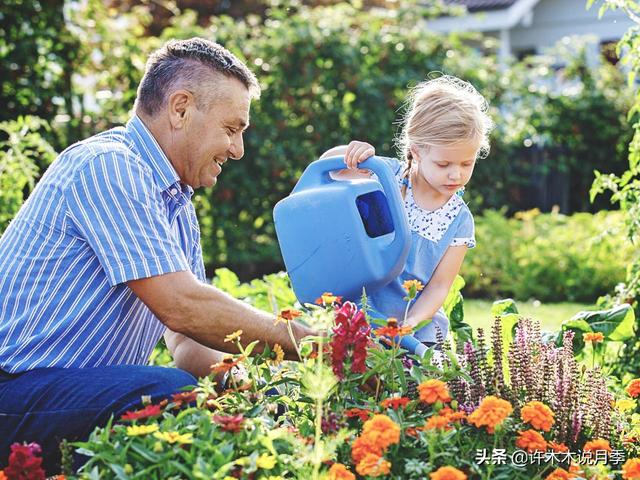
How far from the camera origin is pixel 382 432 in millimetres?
1748

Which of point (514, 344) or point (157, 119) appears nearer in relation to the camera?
point (514, 344)

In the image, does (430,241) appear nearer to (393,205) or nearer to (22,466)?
(393,205)

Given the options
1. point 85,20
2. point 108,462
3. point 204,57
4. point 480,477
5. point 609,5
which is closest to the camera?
point 108,462

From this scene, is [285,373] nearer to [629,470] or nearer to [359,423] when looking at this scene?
[359,423]

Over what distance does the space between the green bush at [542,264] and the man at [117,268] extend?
175 inches

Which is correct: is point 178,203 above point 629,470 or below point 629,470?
above

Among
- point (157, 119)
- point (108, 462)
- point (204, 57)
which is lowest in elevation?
point (108, 462)

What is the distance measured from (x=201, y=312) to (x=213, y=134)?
1.59 feet

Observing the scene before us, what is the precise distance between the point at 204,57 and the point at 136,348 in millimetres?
792

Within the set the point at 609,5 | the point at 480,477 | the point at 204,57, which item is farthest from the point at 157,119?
the point at 609,5

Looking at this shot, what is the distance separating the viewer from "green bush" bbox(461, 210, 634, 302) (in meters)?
6.65

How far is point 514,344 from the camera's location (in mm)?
2301

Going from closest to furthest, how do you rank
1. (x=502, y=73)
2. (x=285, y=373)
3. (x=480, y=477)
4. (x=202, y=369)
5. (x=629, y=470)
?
(x=629, y=470) → (x=480, y=477) → (x=285, y=373) → (x=202, y=369) → (x=502, y=73)

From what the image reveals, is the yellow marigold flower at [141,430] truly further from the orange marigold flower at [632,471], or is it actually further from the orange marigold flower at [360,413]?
the orange marigold flower at [632,471]
